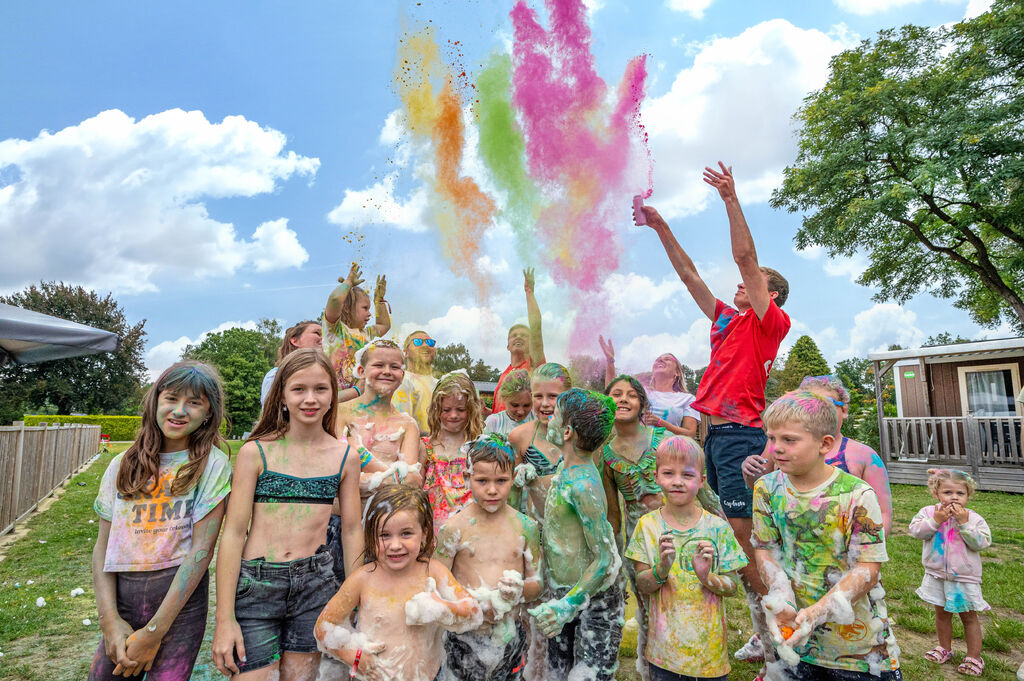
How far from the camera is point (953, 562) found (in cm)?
448

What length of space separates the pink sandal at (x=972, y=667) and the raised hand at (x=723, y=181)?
3741 millimetres

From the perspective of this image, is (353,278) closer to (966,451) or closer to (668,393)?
(668,393)

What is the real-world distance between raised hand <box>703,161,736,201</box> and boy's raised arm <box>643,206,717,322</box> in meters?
0.62

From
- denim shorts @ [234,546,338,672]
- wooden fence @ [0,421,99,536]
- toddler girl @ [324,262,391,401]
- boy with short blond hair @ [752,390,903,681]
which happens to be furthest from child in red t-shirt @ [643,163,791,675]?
wooden fence @ [0,421,99,536]

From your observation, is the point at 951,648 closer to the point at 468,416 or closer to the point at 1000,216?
the point at 468,416

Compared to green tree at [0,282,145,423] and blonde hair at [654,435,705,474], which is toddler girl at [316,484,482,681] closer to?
blonde hair at [654,435,705,474]

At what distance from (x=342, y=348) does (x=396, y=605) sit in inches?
125

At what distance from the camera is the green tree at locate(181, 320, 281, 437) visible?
5631cm

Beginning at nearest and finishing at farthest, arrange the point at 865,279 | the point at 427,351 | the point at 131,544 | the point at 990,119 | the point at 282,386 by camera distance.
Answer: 1. the point at 131,544
2. the point at 282,386
3. the point at 427,351
4. the point at 990,119
5. the point at 865,279

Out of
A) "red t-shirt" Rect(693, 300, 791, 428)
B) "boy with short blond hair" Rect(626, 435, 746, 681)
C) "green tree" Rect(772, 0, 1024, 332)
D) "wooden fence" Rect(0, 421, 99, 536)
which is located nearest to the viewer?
"boy with short blond hair" Rect(626, 435, 746, 681)

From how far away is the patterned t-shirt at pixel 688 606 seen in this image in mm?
2871

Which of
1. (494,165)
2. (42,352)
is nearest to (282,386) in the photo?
(494,165)

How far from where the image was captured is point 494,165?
906cm

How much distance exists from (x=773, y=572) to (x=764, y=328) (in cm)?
180
